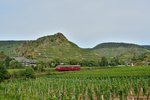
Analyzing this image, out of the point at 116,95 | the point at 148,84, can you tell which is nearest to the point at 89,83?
the point at 148,84

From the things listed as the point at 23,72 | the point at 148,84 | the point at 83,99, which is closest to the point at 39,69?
the point at 23,72

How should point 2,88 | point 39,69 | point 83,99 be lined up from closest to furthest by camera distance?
point 83,99
point 2,88
point 39,69

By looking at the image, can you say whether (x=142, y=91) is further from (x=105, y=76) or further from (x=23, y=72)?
(x=23, y=72)

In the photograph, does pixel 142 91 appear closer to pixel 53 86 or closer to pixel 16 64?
pixel 53 86

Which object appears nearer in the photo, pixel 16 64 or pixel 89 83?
pixel 89 83

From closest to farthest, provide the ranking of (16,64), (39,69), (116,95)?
(116,95), (39,69), (16,64)

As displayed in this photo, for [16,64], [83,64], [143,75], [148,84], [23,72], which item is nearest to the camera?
[148,84]

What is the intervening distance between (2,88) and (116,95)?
91.5ft

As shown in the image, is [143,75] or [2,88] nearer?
[2,88]

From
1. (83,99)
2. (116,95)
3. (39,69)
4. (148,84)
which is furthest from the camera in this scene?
(39,69)

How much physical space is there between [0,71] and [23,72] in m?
12.7

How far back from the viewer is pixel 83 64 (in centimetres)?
18875

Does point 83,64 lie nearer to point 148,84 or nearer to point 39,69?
point 39,69

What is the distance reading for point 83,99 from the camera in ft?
194
